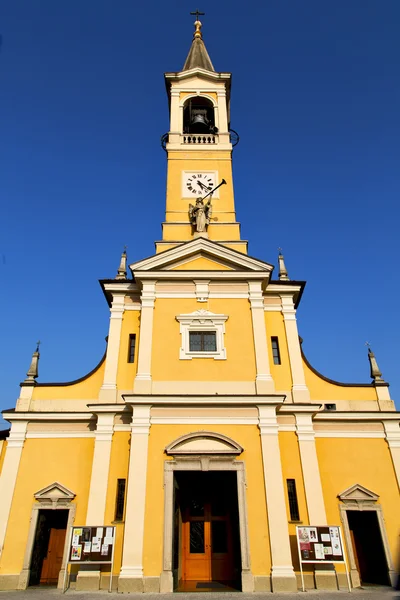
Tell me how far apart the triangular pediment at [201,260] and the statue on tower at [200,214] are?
196 cm

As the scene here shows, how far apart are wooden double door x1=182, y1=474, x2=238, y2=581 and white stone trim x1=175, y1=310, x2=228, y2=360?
4064mm

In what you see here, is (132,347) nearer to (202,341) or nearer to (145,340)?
(145,340)

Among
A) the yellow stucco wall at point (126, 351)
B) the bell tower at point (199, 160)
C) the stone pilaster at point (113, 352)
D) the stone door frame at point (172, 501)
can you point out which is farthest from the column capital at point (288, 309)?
the stone pilaster at point (113, 352)

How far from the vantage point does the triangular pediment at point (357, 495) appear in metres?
14.5

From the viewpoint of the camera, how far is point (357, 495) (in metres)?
14.6

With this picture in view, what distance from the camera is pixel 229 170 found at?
854 inches

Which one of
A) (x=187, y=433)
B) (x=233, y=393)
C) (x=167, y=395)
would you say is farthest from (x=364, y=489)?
(x=167, y=395)

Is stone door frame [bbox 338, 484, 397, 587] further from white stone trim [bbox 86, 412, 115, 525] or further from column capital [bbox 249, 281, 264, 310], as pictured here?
white stone trim [bbox 86, 412, 115, 525]

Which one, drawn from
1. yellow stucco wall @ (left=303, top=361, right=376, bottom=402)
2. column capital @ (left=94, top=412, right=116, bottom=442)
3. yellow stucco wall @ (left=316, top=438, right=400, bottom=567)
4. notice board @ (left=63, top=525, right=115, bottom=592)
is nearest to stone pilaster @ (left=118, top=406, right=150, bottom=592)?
notice board @ (left=63, top=525, right=115, bottom=592)

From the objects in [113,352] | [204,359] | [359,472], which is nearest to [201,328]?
[204,359]

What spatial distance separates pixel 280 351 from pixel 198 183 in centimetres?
964

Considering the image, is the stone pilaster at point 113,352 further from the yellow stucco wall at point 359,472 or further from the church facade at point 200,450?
the yellow stucco wall at point 359,472

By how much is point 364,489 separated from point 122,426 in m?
8.44

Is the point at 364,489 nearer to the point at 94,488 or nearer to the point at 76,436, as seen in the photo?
the point at 94,488
